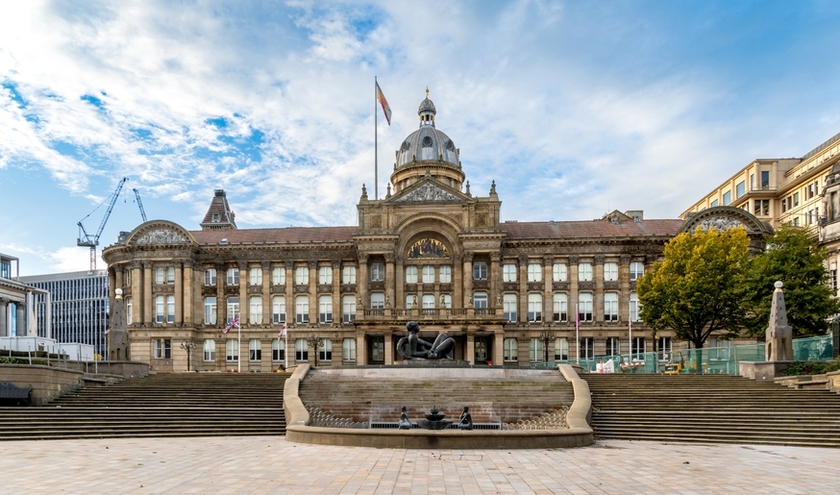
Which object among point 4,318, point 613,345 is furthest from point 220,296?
point 613,345

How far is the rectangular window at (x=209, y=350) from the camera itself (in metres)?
67.1

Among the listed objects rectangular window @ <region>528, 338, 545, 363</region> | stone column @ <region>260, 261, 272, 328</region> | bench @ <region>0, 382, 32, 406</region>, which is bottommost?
rectangular window @ <region>528, 338, 545, 363</region>

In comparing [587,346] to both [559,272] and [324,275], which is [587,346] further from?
[324,275]

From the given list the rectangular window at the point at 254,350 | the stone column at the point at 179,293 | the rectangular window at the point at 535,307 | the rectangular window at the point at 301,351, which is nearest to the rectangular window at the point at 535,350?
the rectangular window at the point at 535,307

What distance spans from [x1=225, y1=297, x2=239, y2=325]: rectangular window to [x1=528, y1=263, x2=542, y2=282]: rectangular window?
3128 centimetres

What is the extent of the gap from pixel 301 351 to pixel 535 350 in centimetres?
2446

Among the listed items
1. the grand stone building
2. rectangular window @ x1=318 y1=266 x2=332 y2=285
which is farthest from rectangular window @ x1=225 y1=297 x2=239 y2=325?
rectangular window @ x1=318 y1=266 x2=332 y2=285

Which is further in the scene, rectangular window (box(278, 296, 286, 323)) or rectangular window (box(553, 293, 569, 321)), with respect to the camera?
rectangular window (box(278, 296, 286, 323))

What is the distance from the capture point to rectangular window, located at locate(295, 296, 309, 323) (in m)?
67.6

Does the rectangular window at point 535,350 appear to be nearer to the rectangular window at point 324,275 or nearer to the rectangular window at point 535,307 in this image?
the rectangular window at point 535,307

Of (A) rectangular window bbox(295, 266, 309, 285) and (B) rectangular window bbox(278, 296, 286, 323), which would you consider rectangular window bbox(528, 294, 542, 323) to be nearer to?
(A) rectangular window bbox(295, 266, 309, 285)

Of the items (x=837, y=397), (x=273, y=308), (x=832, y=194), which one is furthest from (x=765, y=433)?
(x=273, y=308)

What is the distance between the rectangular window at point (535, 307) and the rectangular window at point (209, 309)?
3361 centimetres

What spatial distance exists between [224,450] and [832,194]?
176ft
